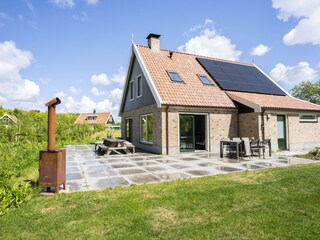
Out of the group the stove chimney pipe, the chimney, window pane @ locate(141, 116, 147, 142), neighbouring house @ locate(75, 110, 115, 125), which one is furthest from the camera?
neighbouring house @ locate(75, 110, 115, 125)

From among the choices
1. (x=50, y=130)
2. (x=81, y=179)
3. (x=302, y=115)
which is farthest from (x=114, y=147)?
(x=302, y=115)

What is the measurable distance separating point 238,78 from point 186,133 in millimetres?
7068

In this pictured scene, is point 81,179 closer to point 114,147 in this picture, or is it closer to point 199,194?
point 199,194

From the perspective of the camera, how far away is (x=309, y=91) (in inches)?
1580

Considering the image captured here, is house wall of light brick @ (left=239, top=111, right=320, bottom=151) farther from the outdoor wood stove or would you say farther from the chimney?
the outdoor wood stove

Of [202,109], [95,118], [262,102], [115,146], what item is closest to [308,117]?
[262,102]

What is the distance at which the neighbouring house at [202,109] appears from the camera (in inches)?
500

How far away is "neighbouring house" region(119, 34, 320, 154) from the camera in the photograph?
12.7 meters

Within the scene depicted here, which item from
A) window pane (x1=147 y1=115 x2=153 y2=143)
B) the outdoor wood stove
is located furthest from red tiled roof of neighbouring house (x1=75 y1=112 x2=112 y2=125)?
the outdoor wood stove

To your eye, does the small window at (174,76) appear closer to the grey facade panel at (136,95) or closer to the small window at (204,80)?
the grey facade panel at (136,95)

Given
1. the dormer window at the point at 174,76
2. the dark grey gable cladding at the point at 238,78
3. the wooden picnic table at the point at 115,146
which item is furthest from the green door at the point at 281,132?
the wooden picnic table at the point at 115,146

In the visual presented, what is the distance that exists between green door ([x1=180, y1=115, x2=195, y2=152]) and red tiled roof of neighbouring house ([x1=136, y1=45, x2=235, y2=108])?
3.79 feet

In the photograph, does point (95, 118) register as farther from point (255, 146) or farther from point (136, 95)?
point (255, 146)

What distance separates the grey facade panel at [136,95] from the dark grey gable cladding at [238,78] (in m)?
5.08
